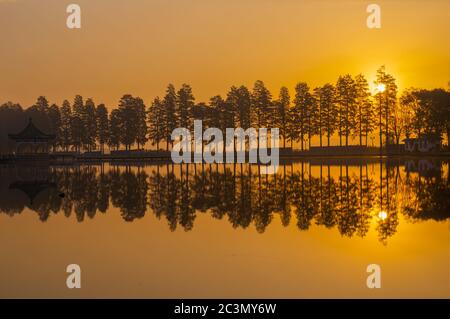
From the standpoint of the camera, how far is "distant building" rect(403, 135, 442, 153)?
80.0 meters

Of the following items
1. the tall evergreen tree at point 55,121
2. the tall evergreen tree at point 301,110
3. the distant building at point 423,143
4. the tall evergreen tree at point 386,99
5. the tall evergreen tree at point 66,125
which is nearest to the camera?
the distant building at point 423,143

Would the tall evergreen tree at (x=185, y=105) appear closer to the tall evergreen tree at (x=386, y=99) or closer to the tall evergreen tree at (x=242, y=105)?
the tall evergreen tree at (x=242, y=105)

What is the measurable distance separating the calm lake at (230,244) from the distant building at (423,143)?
57454mm

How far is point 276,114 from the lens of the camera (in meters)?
91.9

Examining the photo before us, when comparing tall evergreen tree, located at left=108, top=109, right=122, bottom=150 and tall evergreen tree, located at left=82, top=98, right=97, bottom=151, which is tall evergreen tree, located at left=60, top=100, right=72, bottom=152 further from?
tall evergreen tree, located at left=108, top=109, right=122, bottom=150

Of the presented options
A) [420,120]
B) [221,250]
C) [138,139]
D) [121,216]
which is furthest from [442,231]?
[138,139]

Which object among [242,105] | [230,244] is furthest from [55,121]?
[230,244]

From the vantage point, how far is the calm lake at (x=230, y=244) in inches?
434

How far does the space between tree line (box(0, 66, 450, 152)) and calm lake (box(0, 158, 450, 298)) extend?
61.8m

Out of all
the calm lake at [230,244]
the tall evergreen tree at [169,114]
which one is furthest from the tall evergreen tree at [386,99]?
the calm lake at [230,244]

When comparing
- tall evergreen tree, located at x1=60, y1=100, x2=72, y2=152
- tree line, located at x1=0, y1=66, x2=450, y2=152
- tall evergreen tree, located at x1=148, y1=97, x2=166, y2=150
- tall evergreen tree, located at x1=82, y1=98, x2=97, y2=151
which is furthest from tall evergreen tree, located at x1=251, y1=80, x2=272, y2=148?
tall evergreen tree, located at x1=60, y1=100, x2=72, y2=152

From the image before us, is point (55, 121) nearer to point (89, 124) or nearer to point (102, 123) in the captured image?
point (89, 124)

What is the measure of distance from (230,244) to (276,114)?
78101 millimetres
